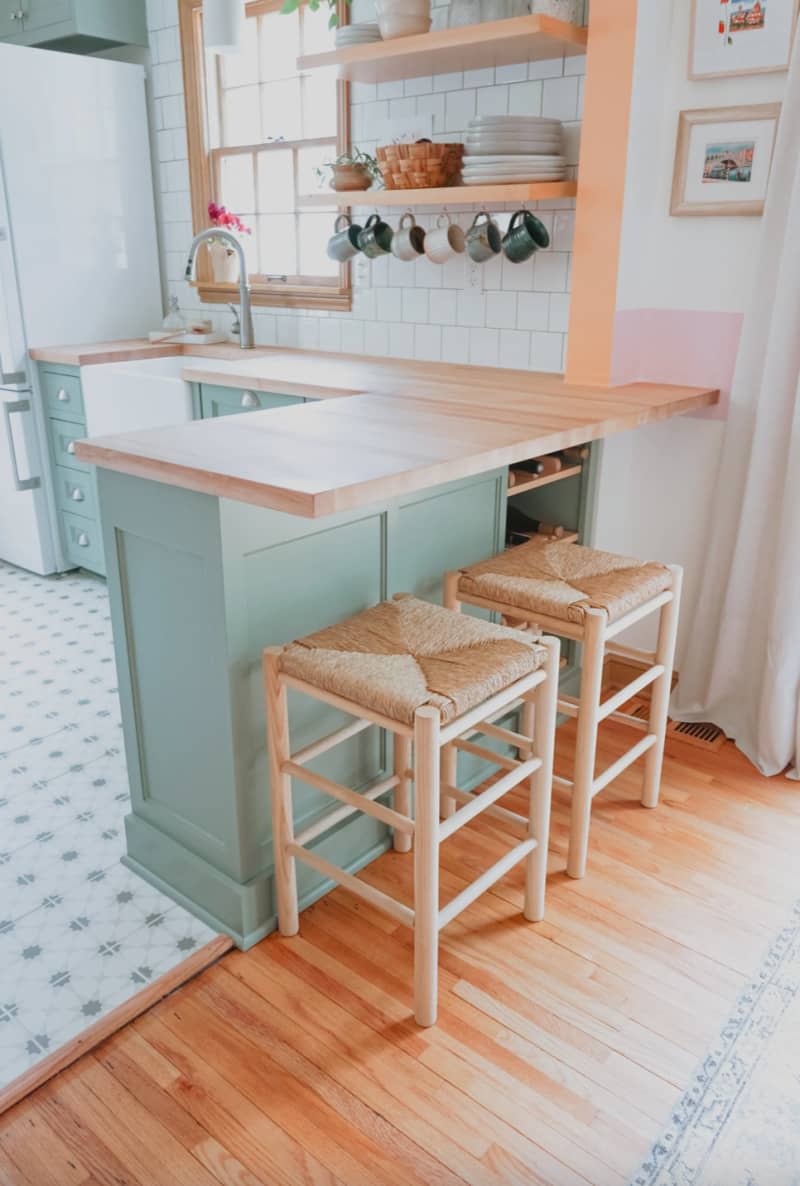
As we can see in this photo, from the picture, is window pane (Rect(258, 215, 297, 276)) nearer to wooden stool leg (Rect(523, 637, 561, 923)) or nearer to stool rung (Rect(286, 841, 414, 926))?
wooden stool leg (Rect(523, 637, 561, 923))

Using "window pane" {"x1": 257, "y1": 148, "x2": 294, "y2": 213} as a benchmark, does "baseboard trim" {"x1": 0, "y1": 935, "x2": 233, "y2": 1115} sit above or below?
below

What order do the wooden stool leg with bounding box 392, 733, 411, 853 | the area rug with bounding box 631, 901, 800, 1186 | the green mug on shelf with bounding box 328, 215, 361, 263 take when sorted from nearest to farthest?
the area rug with bounding box 631, 901, 800, 1186 → the wooden stool leg with bounding box 392, 733, 411, 853 → the green mug on shelf with bounding box 328, 215, 361, 263

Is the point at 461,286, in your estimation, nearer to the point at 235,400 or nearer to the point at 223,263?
the point at 235,400

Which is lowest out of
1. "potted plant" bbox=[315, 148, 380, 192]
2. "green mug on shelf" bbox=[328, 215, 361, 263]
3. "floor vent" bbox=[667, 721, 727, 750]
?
"floor vent" bbox=[667, 721, 727, 750]

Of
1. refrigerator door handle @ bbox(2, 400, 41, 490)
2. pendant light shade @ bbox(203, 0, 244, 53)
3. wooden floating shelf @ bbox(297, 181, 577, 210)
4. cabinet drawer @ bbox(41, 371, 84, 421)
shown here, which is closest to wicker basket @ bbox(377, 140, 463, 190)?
wooden floating shelf @ bbox(297, 181, 577, 210)

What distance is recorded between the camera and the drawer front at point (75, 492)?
3.97 metres

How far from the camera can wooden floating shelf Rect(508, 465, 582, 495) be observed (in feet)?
8.52

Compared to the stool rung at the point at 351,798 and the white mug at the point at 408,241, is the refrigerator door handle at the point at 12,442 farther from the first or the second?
the stool rung at the point at 351,798

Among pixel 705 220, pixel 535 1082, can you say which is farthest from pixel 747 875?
pixel 705 220

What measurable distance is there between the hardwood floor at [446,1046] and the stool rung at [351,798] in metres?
0.41

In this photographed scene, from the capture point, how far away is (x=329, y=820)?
6.54 feet

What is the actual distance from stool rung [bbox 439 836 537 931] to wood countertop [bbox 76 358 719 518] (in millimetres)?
781

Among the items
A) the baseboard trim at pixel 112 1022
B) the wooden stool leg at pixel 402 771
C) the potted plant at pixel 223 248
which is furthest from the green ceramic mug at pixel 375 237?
the baseboard trim at pixel 112 1022

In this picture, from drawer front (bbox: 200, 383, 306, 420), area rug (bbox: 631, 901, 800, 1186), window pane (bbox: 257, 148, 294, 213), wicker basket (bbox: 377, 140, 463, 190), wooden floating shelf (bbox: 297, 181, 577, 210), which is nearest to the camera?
area rug (bbox: 631, 901, 800, 1186)
